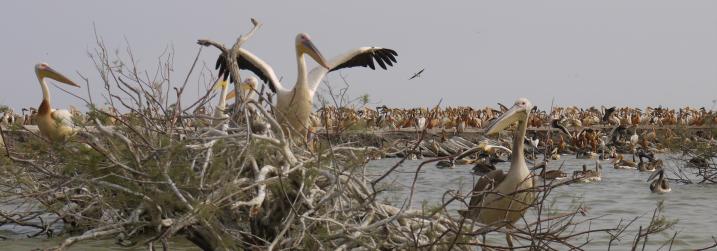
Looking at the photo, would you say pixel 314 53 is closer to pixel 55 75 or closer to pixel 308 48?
pixel 308 48

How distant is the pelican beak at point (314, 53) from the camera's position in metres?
7.86

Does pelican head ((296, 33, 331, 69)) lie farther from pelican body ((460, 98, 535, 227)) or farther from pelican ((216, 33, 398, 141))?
pelican body ((460, 98, 535, 227))

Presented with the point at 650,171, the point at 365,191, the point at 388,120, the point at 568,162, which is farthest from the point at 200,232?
the point at 388,120

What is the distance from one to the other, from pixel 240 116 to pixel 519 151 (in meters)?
2.01

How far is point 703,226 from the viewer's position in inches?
350

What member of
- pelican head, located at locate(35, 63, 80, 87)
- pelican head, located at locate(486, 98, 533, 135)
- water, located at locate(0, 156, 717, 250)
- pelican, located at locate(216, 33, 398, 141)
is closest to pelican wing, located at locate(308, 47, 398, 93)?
pelican, located at locate(216, 33, 398, 141)

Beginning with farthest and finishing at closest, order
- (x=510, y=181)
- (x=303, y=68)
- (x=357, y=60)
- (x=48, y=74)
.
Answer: (x=48, y=74)
(x=357, y=60)
(x=303, y=68)
(x=510, y=181)

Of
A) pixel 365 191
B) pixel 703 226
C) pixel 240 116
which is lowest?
pixel 703 226

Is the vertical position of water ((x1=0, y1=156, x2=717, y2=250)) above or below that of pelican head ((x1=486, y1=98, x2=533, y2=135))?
below

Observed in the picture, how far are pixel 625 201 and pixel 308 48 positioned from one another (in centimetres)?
517

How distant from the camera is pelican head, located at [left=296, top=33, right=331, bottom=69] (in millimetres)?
7855

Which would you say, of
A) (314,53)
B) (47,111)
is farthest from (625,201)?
(47,111)

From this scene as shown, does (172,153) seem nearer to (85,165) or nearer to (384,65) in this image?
(85,165)

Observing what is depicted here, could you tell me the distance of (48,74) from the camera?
1004 cm
